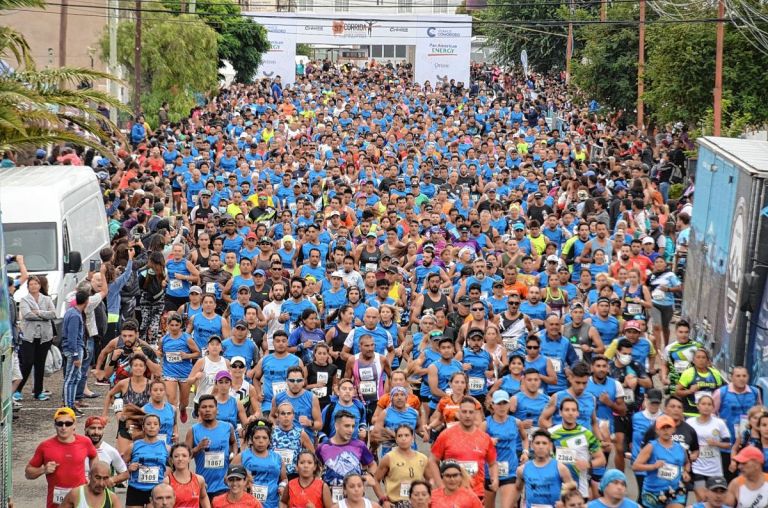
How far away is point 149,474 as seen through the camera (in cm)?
1153

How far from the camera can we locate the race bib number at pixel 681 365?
1429 centimetres

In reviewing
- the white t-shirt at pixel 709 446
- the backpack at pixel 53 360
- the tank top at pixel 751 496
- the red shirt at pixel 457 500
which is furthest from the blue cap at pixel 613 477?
the backpack at pixel 53 360

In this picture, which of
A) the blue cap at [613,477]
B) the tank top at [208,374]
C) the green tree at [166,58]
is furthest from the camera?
the green tree at [166,58]

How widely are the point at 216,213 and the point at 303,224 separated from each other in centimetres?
234

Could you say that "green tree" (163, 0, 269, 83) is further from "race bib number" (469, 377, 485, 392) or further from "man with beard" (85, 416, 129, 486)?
"man with beard" (85, 416, 129, 486)

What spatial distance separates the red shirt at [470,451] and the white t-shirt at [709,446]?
184 centimetres

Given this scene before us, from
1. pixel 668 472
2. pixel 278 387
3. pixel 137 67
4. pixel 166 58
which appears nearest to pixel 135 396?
pixel 278 387

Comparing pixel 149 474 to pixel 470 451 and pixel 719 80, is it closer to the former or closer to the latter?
pixel 470 451

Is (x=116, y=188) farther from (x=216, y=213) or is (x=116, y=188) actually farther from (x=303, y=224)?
(x=303, y=224)

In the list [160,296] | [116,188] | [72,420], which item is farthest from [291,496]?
[116,188]

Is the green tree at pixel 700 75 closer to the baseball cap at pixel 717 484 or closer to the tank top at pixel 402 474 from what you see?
the tank top at pixel 402 474

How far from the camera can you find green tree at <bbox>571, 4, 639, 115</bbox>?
142ft

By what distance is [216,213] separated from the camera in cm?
2427

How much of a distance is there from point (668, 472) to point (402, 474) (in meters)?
2.10
